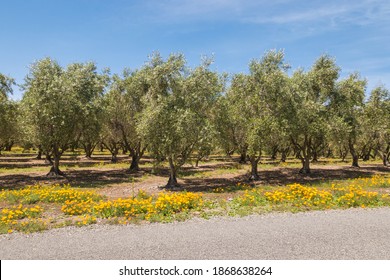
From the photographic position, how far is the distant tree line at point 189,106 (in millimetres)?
26047

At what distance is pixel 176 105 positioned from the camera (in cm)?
2606

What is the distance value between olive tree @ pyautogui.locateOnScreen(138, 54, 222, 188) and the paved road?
12.8 metres

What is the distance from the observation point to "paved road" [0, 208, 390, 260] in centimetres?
933

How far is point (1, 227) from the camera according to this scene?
40.3 feet

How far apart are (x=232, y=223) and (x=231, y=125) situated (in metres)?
19.1

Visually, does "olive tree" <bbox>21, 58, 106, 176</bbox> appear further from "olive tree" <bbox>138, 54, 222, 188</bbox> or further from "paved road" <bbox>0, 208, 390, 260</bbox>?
"paved road" <bbox>0, 208, 390, 260</bbox>

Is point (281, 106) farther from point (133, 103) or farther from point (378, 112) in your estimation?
point (378, 112)

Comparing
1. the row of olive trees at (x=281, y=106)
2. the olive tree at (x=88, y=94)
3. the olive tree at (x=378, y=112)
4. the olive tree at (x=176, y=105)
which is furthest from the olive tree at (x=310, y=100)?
the olive tree at (x=88, y=94)

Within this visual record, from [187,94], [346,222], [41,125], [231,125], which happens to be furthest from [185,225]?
[41,125]

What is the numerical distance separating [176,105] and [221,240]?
56.6 ft

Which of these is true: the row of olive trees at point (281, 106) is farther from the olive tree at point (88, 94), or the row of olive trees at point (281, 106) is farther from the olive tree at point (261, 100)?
the olive tree at point (88, 94)

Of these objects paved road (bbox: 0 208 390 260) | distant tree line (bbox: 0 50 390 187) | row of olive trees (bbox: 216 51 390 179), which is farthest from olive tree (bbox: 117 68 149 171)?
paved road (bbox: 0 208 390 260)

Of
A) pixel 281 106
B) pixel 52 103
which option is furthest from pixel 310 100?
pixel 52 103
